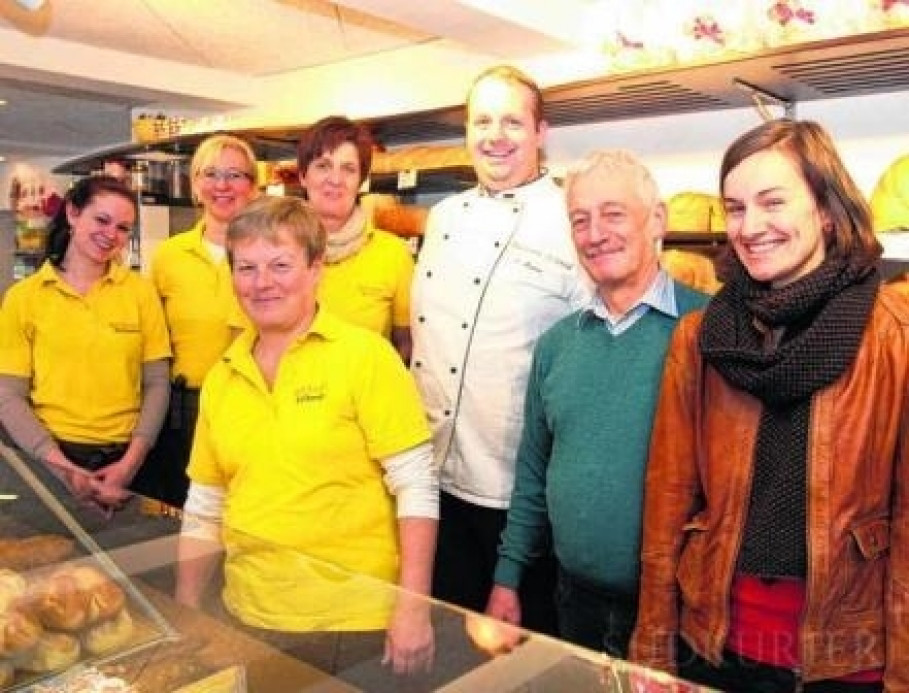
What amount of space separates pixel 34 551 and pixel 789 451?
1.15m

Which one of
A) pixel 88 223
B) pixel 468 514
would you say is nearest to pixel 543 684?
pixel 468 514

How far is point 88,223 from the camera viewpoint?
2.44m

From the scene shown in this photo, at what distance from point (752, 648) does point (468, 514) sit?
0.79m

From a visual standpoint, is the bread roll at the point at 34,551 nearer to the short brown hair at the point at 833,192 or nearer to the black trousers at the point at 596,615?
the black trousers at the point at 596,615

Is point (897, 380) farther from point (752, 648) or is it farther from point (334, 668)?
point (334, 668)

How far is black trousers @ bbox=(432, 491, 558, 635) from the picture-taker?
1.82 m

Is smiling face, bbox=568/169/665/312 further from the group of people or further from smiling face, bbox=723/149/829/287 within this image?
smiling face, bbox=723/149/829/287

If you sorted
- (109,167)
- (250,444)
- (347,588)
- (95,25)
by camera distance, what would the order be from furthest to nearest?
(109,167)
(95,25)
(250,444)
(347,588)

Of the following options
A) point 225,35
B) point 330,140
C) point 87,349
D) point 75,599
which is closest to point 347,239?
point 330,140

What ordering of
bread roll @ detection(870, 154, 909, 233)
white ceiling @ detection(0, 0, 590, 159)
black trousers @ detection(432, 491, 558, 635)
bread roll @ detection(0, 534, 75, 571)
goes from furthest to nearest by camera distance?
white ceiling @ detection(0, 0, 590, 159) → bread roll @ detection(870, 154, 909, 233) → black trousers @ detection(432, 491, 558, 635) → bread roll @ detection(0, 534, 75, 571)

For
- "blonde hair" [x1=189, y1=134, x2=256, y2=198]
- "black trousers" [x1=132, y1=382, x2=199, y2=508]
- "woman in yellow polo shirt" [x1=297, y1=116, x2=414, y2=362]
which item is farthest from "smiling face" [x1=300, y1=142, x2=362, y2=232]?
"black trousers" [x1=132, y1=382, x2=199, y2=508]

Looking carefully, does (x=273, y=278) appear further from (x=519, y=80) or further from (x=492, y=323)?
(x=519, y=80)

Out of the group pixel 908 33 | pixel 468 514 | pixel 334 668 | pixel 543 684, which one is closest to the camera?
pixel 543 684

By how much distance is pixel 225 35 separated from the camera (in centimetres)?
416
